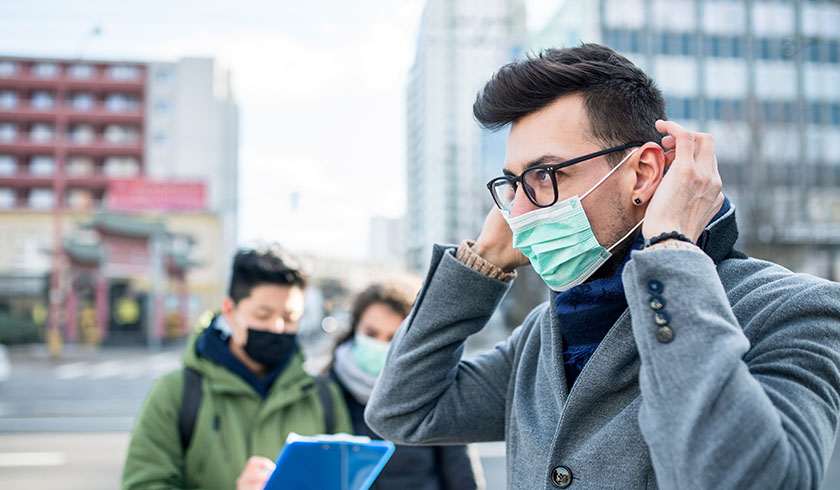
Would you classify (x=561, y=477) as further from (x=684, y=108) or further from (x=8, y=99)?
(x=8, y=99)

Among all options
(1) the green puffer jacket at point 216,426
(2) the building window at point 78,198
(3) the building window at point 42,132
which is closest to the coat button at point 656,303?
(1) the green puffer jacket at point 216,426

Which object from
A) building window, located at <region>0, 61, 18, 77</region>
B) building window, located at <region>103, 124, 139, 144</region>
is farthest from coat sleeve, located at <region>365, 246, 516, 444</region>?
building window, located at <region>0, 61, 18, 77</region>

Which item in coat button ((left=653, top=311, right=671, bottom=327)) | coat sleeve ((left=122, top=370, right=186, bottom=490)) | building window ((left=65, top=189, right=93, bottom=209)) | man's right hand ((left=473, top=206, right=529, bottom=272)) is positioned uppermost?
building window ((left=65, top=189, right=93, bottom=209))

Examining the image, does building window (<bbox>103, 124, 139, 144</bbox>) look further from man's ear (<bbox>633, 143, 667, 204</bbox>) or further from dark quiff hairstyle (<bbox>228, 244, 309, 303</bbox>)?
man's ear (<bbox>633, 143, 667, 204</bbox>)

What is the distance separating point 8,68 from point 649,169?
55.1 m

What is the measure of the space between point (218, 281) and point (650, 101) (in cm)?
3734

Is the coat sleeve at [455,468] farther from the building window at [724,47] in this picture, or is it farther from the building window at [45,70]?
the building window at [45,70]

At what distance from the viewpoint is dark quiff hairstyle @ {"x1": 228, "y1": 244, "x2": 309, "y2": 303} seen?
122 inches

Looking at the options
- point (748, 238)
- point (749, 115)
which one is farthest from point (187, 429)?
point (749, 115)

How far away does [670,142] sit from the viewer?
1.38m

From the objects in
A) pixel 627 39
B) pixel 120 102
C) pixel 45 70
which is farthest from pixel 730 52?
pixel 45 70

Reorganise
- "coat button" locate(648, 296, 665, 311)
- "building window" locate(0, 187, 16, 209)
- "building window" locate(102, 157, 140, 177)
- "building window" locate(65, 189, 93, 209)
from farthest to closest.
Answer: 1. "building window" locate(102, 157, 140, 177)
2. "building window" locate(0, 187, 16, 209)
3. "building window" locate(65, 189, 93, 209)
4. "coat button" locate(648, 296, 665, 311)

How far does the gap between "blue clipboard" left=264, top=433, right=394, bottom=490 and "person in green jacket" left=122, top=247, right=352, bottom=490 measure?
0.41 meters

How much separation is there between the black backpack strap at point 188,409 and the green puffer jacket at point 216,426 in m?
0.02
